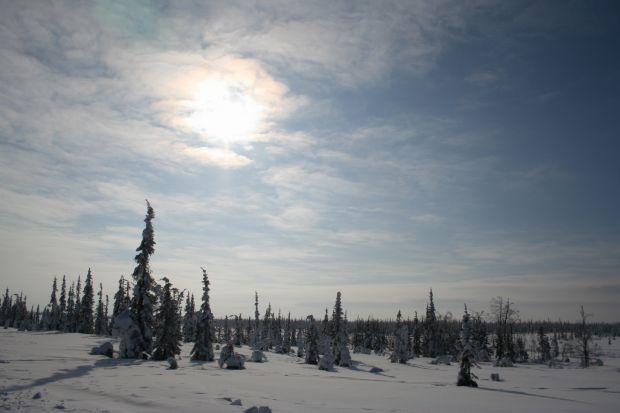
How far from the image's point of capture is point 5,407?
14.0 meters

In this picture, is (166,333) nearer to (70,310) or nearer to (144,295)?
(144,295)

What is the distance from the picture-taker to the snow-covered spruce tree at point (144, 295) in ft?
141

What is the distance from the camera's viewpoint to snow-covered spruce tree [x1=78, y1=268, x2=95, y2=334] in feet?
325

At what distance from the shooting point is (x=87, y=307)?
328 feet

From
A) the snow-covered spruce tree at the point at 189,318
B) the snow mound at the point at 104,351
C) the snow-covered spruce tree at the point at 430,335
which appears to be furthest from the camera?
the snow-covered spruce tree at the point at 430,335

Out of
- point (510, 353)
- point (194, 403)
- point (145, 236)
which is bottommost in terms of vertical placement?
point (510, 353)

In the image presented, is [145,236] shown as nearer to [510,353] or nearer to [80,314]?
[80,314]

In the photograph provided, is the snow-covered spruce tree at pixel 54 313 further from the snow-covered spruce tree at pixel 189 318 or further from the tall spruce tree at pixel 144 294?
the tall spruce tree at pixel 144 294

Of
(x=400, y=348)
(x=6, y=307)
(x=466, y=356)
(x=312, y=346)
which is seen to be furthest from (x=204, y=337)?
(x=6, y=307)

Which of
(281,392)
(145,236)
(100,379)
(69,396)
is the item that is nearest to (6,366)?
(100,379)

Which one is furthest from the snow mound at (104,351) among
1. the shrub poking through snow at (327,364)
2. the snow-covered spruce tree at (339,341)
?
the snow-covered spruce tree at (339,341)

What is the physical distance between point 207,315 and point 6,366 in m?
28.5

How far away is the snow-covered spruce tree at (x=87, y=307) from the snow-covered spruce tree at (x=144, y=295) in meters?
64.6

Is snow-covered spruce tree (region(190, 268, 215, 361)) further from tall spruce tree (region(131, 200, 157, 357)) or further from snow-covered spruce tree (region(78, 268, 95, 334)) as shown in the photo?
snow-covered spruce tree (region(78, 268, 95, 334))
